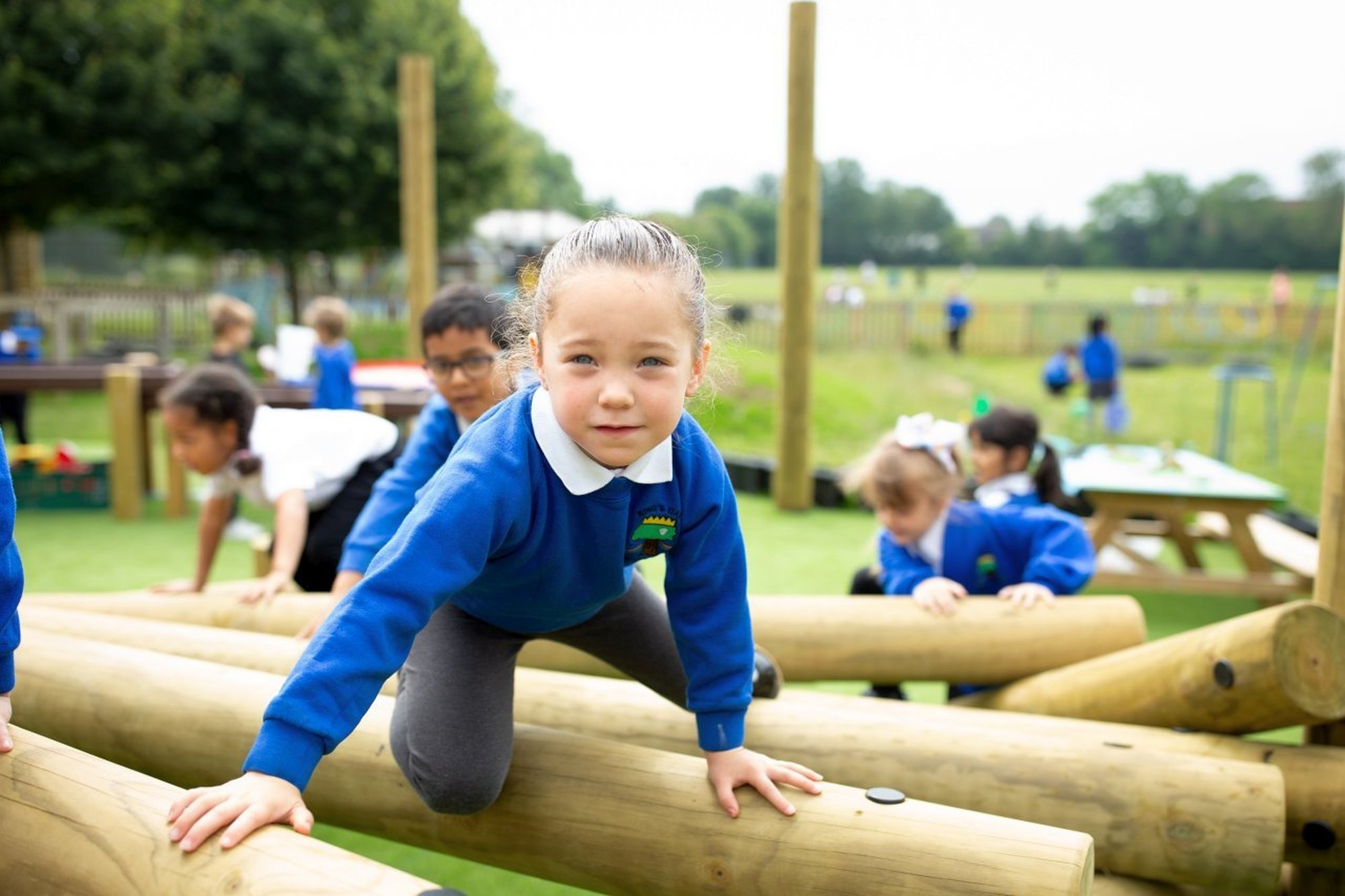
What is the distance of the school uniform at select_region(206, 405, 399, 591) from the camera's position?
4.11 metres

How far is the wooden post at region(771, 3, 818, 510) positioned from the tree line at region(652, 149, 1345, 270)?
13982 mm

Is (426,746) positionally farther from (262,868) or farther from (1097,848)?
(1097,848)

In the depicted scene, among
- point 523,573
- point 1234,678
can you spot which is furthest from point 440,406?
point 1234,678

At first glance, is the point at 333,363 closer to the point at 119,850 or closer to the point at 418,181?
the point at 418,181

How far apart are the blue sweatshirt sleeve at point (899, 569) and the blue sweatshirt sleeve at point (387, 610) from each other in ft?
6.96

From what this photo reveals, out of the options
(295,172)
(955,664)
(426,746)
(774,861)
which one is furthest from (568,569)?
(295,172)

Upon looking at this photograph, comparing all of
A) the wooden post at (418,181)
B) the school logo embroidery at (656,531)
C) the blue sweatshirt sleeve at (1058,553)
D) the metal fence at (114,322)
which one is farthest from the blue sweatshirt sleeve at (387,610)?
the metal fence at (114,322)

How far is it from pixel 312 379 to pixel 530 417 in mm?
8379

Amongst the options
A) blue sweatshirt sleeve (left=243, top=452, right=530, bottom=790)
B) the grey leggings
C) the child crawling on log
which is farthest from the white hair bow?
blue sweatshirt sleeve (left=243, top=452, right=530, bottom=790)

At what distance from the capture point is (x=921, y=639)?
3418 millimetres

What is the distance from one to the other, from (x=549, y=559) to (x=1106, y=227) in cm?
4243

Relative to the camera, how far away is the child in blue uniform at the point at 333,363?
7.56 meters

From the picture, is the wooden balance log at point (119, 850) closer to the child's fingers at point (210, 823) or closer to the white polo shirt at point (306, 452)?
the child's fingers at point (210, 823)

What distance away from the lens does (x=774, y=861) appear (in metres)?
1.98
